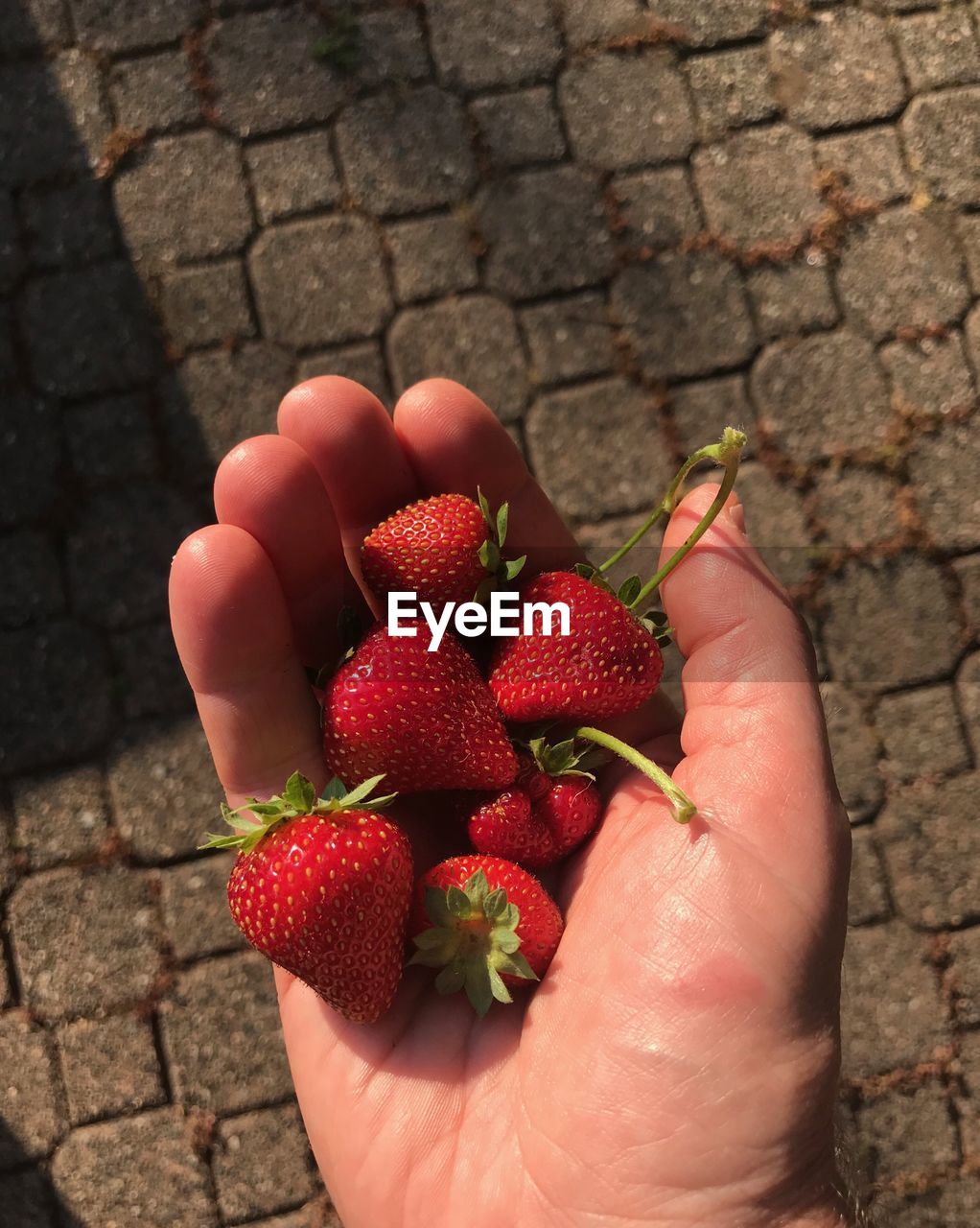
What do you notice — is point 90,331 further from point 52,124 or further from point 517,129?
point 517,129

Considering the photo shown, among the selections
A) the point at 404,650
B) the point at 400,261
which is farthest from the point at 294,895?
the point at 400,261

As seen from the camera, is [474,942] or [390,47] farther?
[390,47]

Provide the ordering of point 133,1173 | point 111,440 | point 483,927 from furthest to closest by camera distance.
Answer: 1. point 111,440
2. point 133,1173
3. point 483,927

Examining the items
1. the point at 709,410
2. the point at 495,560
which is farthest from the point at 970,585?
the point at 495,560

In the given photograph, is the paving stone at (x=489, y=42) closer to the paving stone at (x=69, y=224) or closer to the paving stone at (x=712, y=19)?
the paving stone at (x=712, y=19)

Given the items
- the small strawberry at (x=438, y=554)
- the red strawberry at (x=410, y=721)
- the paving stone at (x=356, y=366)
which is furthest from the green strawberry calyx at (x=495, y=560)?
the paving stone at (x=356, y=366)

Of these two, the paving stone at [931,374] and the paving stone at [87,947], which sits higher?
the paving stone at [931,374]

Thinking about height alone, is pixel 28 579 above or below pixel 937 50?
below

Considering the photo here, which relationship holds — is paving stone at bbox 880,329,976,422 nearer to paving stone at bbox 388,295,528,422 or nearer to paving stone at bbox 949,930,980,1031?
paving stone at bbox 388,295,528,422
